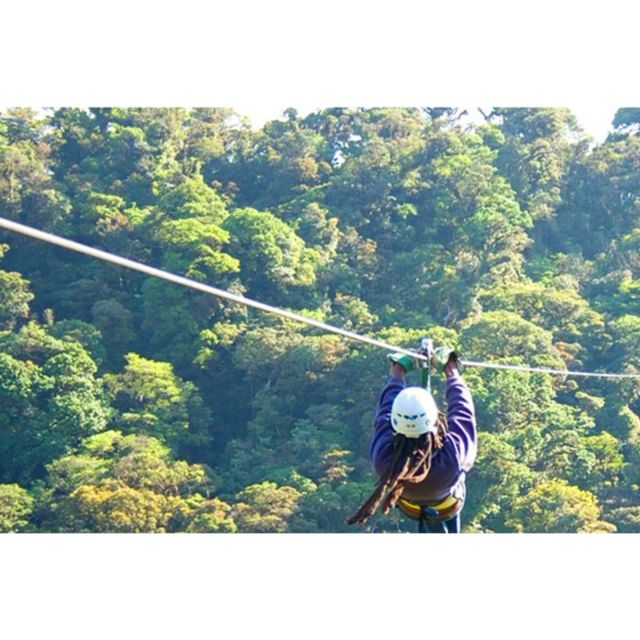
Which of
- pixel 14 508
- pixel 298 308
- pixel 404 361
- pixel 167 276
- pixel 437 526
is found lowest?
pixel 14 508

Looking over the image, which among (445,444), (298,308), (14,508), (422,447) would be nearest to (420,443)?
(422,447)

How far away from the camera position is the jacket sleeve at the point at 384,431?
3.39 m

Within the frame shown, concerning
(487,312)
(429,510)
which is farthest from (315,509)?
(429,510)

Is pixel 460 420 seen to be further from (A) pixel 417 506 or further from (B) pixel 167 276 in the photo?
(B) pixel 167 276

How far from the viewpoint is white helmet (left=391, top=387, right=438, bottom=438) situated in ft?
10.9

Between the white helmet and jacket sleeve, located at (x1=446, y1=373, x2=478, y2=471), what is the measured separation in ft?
0.49

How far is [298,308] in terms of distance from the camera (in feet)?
79.5

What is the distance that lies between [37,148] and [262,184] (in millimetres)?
4285

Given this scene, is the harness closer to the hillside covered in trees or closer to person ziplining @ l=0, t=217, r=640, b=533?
person ziplining @ l=0, t=217, r=640, b=533

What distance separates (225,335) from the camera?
23.0 metres

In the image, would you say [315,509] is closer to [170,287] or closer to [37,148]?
[170,287]

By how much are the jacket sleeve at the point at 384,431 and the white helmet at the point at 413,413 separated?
77mm

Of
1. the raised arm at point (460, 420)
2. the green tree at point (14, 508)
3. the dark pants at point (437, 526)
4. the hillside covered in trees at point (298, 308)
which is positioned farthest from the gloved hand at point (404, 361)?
the green tree at point (14, 508)

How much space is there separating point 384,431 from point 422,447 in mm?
128
